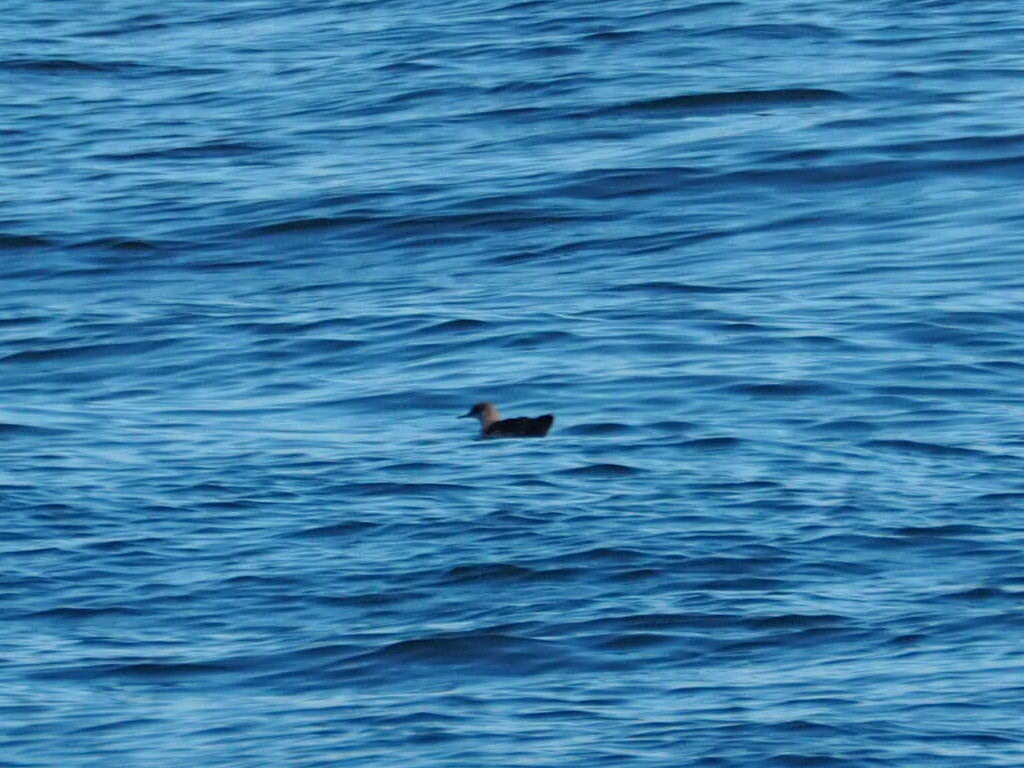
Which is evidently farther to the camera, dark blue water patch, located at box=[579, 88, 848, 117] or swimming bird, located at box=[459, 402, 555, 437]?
dark blue water patch, located at box=[579, 88, 848, 117]

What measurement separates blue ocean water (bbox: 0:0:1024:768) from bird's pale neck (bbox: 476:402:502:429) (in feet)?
0.65

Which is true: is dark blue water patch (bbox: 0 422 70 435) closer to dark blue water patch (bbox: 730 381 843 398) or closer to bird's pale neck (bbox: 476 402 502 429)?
bird's pale neck (bbox: 476 402 502 429)

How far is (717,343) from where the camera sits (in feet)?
43.8

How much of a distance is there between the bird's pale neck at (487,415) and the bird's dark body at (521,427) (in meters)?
0.09

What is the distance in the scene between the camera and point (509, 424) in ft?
38.0

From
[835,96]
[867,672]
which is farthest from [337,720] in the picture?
[835,96]

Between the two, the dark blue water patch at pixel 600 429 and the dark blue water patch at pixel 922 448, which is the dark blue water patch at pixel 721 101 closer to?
the dark blue water patch at pixel 600 429

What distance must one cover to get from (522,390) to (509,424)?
4.49 ft

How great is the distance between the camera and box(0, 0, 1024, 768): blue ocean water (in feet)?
28.6

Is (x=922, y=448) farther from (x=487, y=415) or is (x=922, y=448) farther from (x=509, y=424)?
(x=487, y=415)

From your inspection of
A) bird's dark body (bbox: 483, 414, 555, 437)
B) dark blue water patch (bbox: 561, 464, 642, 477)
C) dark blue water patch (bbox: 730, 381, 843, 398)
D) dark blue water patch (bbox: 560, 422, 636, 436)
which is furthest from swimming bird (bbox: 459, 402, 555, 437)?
dark blue water patch (bbox: 730, 381, 843, 398)

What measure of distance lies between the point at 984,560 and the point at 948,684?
134cm

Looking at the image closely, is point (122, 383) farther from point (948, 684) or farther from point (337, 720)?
point (948, 684)

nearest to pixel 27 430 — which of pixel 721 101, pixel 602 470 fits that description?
pixel 602 470
